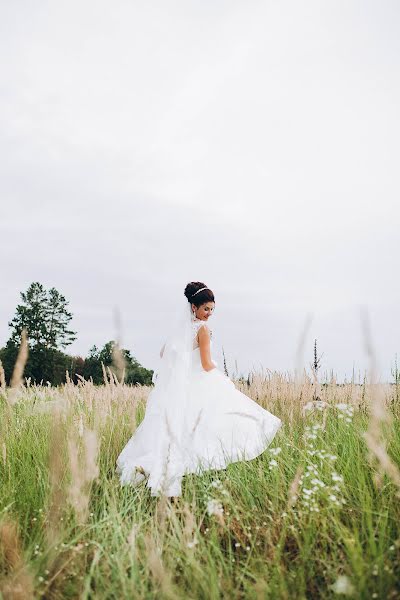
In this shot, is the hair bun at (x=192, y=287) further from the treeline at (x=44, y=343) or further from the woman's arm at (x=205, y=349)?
the treeline at (x=44, y=343)

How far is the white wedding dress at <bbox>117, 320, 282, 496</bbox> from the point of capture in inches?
192

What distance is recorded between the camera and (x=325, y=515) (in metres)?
3.48

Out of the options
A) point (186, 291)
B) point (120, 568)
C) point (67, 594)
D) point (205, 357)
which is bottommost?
point (67, 594)

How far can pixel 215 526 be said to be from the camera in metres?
3.59

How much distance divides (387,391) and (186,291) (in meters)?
2.69

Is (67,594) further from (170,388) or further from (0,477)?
(170,388)

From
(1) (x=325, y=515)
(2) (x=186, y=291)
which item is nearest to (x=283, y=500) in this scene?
(1) (x=325, y=515)

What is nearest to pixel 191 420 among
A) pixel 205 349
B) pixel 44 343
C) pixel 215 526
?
pixel 205 349

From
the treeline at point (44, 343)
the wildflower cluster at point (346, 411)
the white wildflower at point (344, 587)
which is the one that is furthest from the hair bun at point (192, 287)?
the treeline at point (44, 343)

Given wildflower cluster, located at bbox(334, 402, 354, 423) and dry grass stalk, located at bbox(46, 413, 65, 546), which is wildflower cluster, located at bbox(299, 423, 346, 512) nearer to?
wildflower cluster, located at bbox(334, 402, 354, 423)

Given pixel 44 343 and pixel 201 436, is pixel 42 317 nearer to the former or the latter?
pixel 44 343

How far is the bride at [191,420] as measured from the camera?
4.91 metres

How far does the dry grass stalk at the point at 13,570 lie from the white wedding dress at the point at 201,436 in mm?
1567

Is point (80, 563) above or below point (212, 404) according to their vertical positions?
below
